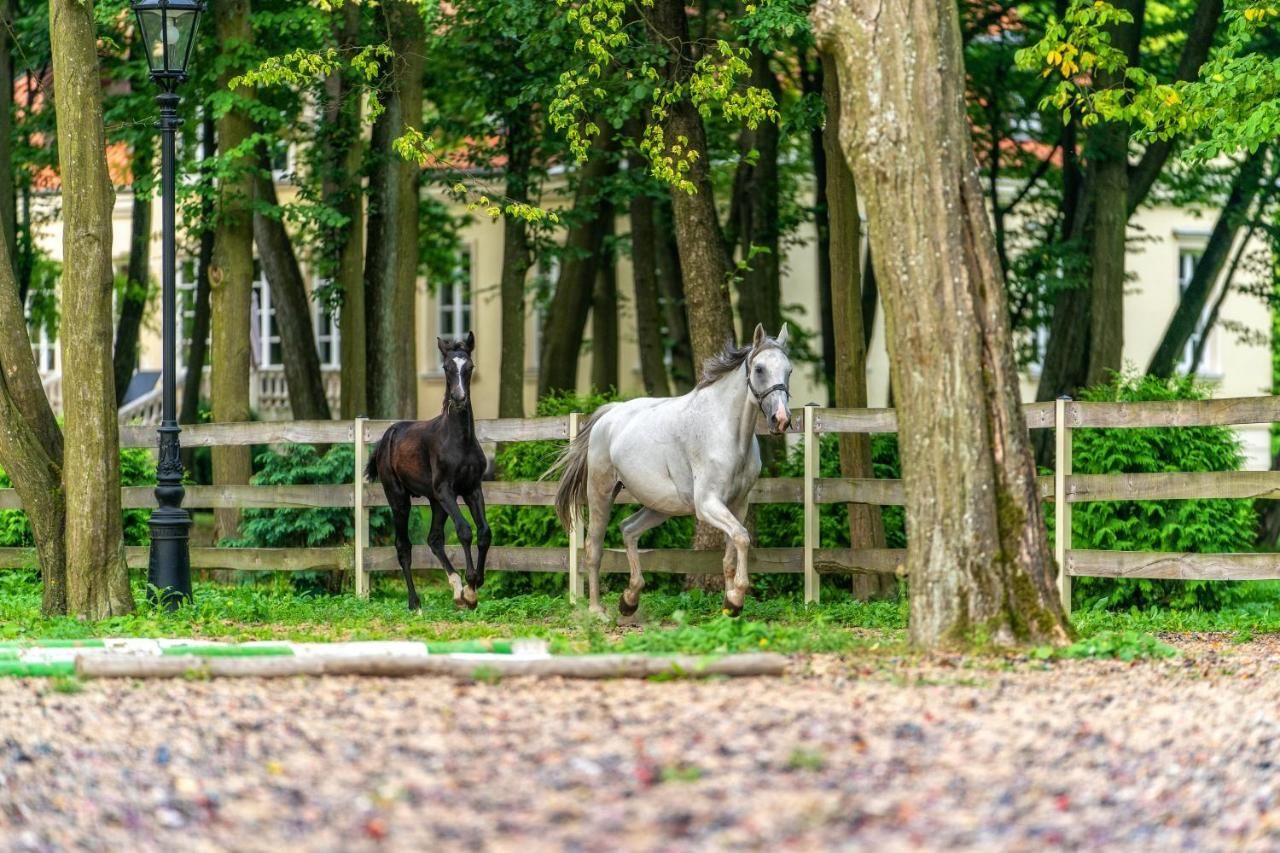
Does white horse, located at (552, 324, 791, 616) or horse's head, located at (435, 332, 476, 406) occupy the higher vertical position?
horse's head, located at (435, 332, 476, 406)

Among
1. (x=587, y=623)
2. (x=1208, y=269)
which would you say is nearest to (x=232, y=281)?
(x=587, y=623)

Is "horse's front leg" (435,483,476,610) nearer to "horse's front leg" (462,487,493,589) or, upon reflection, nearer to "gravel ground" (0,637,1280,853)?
"horse's front leg" (462,487,493,589)

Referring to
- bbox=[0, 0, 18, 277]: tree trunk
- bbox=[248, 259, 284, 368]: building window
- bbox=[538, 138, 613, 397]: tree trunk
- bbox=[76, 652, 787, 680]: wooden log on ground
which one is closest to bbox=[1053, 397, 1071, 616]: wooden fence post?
bbox=[76, 652, 787, 680]: wooden log on ground

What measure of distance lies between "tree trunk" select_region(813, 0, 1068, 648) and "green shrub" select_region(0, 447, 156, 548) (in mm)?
11559

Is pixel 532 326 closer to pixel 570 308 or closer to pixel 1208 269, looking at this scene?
pixel 570 308

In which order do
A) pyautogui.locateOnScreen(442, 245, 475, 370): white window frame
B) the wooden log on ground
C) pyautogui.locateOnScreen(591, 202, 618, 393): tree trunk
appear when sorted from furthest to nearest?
pyautogui.locateOnScreen(442, 245, 475, 370): white window frame < pyautogui.locateOnScreen(591, 202, 618, 393): tree trunk < the wooden log on ground

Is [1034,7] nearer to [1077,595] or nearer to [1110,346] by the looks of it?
[1110,346]

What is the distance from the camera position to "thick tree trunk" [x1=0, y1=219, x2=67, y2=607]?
46.1 feet

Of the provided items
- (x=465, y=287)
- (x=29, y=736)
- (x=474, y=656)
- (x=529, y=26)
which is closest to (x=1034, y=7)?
(x=529, y=26)

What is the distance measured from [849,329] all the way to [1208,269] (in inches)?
392

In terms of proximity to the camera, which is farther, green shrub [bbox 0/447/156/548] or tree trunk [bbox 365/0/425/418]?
tree trunk [bbox 365/0/425/418]

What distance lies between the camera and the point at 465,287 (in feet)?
118

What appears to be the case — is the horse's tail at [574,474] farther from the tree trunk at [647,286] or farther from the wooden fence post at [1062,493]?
the tree trunk at [647,286]

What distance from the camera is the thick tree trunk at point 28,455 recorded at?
14039mm
